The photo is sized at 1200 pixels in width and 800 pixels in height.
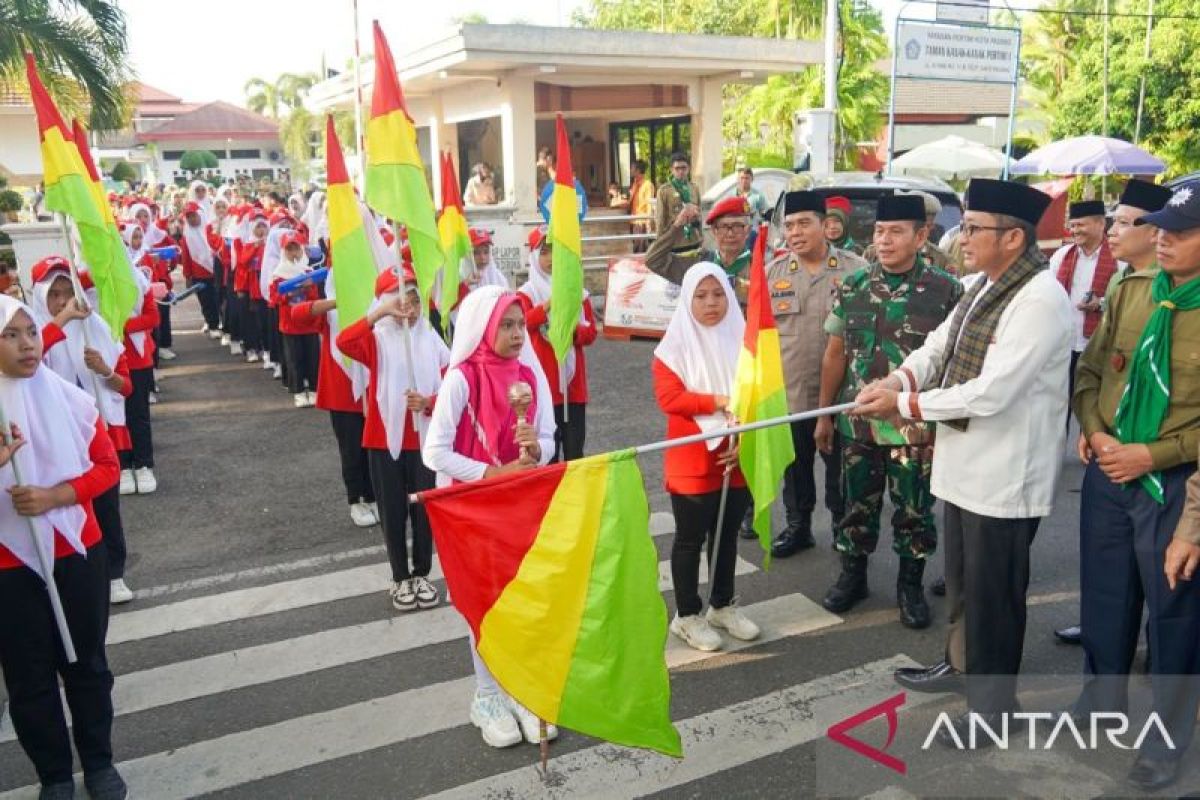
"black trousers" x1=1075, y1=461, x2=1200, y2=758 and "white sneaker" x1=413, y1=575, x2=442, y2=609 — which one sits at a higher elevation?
"black trousers" x1=1075, y1=461, x2=1200, y2=758

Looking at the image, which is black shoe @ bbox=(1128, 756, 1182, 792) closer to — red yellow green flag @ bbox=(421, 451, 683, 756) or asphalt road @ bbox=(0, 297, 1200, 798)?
asphalt road @ bbox=(0, 297, 1200, 798)

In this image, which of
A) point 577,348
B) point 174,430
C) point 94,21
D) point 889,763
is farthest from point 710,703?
point 94,21

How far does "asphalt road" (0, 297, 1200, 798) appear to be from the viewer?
12.7 feet

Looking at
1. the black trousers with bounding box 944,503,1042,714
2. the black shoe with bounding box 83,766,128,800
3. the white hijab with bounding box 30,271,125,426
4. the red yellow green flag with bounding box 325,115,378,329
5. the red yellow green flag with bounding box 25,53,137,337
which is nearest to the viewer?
the black shoe with bounding box 83,766,128,800

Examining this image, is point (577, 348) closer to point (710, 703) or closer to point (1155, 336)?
point (710, 703)

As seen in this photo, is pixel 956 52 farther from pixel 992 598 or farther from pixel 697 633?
pixel 992 598

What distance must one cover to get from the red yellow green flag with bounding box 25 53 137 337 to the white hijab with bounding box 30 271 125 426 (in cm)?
25

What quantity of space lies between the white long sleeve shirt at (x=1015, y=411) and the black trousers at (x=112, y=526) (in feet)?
13.8

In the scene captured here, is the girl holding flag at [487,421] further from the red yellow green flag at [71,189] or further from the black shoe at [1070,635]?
the red yellow green flag at [71,189]

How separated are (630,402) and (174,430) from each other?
4710 millimetres

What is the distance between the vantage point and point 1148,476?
364cm

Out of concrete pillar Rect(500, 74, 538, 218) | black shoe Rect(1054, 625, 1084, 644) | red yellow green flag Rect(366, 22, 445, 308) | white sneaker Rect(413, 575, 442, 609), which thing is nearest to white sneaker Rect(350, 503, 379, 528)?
white sneaker Rect(413, 575, 442, 609)


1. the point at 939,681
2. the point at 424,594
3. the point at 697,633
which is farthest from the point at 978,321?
the point at 424,594

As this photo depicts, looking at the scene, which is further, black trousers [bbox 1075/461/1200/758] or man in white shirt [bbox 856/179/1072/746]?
man in white shirt [bbox 856/179/1072/746]
